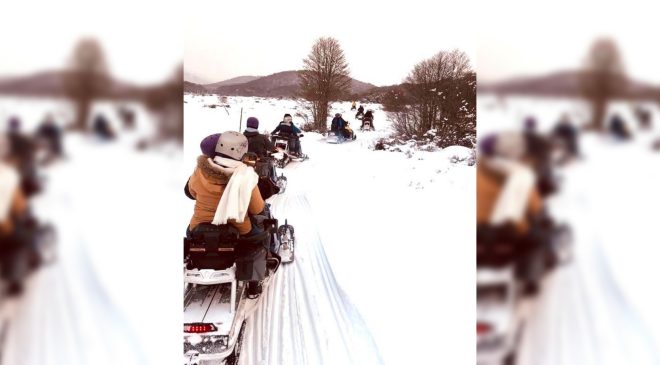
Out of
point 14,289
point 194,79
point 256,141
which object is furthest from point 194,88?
point 14,289

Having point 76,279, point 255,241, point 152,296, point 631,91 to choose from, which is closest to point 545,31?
point 631,91

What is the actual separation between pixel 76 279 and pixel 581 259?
144 centimetres

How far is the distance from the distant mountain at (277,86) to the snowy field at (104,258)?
671 millimetres

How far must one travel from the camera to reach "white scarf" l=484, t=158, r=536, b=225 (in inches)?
46.0

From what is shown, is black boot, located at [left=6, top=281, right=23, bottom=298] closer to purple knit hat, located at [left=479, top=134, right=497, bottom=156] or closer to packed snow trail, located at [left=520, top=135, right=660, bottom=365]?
purple knit hat, located at [left=479, top=134, right=497, bottom=156]

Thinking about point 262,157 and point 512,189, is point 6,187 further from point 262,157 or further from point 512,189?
point 512,189

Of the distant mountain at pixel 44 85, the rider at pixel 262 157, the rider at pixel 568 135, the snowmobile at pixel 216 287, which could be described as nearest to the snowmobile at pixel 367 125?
the rider at pixel 262 157

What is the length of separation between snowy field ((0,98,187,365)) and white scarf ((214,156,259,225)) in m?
0.35

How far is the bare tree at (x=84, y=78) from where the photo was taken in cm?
111

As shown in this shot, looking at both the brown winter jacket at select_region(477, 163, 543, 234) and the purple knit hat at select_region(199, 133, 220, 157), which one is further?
the purple knit hat at select_region(199, 133, 220, 157)

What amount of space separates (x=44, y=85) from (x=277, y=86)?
97 centimetres

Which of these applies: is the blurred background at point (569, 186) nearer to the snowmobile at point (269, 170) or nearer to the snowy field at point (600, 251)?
the snowy field at point (600, 251)

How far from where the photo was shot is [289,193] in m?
1.94

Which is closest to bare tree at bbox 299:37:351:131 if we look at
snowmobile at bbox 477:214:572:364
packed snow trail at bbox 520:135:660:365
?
snowmobile at bbox 477:214:572:364
